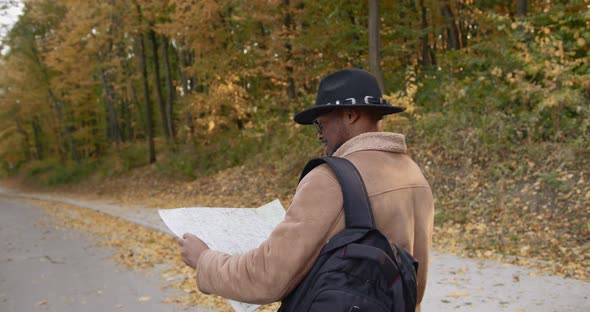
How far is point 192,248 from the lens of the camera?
2.11 metres

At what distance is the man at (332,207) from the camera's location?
5.74 ft

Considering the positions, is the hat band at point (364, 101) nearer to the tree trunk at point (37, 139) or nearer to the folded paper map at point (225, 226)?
the folded paper map at point (225, 226)

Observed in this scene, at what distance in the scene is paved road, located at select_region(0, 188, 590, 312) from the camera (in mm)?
5316

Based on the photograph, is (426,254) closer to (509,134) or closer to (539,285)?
(539,285)

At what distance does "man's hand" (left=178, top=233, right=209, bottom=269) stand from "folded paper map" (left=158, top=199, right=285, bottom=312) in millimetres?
37

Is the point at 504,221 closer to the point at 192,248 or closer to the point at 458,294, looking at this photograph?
the point at 458,294

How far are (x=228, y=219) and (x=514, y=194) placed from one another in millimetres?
8062

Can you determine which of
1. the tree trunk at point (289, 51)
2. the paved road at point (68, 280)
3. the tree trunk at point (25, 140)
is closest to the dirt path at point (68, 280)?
the paved road at point (68, 280)

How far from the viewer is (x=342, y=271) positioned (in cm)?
175

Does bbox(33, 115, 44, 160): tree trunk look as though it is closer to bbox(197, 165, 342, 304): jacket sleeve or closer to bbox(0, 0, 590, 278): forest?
bbox(0, 0, 590, 278): forest

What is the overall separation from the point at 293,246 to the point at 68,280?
7226 mm

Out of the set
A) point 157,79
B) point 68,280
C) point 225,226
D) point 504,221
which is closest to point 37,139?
point 157,79

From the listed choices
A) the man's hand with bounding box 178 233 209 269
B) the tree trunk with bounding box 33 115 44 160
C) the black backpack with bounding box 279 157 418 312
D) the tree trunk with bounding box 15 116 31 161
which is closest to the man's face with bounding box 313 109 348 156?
the black backpack with bounding box 279 157 418 312

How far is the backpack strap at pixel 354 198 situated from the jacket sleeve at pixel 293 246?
3cm
